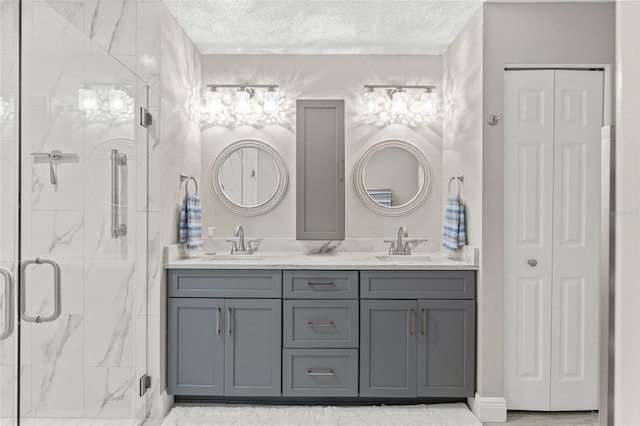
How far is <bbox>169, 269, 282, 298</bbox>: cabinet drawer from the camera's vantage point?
283cm

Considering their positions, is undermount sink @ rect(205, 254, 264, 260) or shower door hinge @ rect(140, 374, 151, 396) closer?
shower door hinge @ rect(140, 374, 151, 396)

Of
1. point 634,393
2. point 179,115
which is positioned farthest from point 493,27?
point 634,393

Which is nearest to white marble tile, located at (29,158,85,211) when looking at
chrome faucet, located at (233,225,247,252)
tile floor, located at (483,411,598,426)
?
chrome faucet, located at (233,225,247,252)

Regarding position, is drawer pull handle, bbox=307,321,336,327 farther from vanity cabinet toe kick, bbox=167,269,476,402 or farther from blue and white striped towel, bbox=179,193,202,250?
blue and white striped towel, bbox=179,193,202,250

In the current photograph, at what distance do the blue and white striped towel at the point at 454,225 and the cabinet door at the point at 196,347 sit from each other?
155 cm

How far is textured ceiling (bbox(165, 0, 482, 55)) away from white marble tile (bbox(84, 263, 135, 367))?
5.39ft

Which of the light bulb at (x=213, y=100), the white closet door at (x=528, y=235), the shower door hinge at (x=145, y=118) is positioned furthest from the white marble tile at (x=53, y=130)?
→ the white closet door at (x=528, y=235)

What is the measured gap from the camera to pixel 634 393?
0.69 metres

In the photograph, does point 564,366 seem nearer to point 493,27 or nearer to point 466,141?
point 466,141

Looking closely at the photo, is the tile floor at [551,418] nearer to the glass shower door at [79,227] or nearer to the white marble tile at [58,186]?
the glass shower door at [79,227]

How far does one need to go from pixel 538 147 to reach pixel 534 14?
2.56ft

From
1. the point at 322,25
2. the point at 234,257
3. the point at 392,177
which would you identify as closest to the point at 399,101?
the point at 392,177

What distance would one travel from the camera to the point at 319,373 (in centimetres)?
283

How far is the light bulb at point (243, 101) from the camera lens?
3.42 meters
